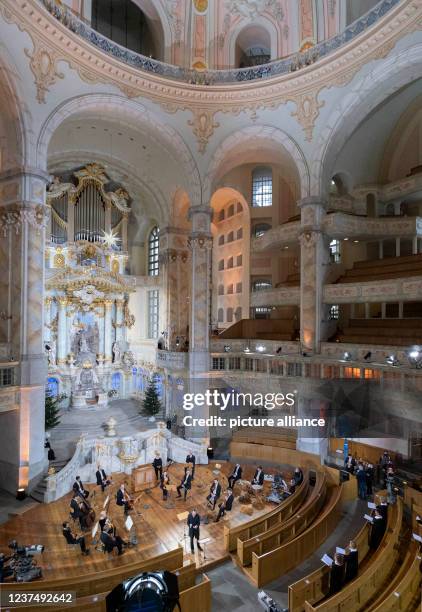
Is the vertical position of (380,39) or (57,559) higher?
(380,39)

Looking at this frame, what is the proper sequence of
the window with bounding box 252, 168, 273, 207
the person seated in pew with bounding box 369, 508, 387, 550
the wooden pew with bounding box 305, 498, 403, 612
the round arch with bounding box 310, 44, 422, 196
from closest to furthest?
1. the wooden pew with bounding box 305, 498, 403, 612
2. the person seated in pew with bounding box 369, 508, 387, 550
3. the round arch with bounding box 310, 44, 422, 196
4. the window with bounding box 252, 168, 273, 207

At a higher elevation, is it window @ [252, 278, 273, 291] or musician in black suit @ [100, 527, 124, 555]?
window @ [252, 278, 273, 291]

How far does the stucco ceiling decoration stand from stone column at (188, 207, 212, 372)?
12.7ft

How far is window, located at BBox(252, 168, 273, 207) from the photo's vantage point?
25.6 metres

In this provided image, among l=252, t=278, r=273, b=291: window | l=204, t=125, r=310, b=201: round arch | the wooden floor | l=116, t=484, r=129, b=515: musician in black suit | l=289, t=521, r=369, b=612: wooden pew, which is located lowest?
the wooden floor

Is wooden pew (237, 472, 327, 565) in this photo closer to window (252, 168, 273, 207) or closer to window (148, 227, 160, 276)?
window (148, 227, 160, 276)

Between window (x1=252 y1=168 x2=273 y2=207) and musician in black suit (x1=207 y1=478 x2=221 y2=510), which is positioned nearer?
musician in black suit (x1=207 y1=478 x2=221 y2=510)

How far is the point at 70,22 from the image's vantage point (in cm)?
1445

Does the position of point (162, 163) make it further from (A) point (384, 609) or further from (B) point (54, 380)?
(A) point (384, 609)

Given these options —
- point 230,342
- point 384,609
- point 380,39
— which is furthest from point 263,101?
point 384,609

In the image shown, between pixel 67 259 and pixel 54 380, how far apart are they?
7323 mm

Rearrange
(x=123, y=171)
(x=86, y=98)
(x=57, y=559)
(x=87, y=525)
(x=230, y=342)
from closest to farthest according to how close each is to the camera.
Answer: (x=57, y=559) → (x=87, y=525) → (x=86, y=98) → (x=230, y=342) → (x=123, y=171)
